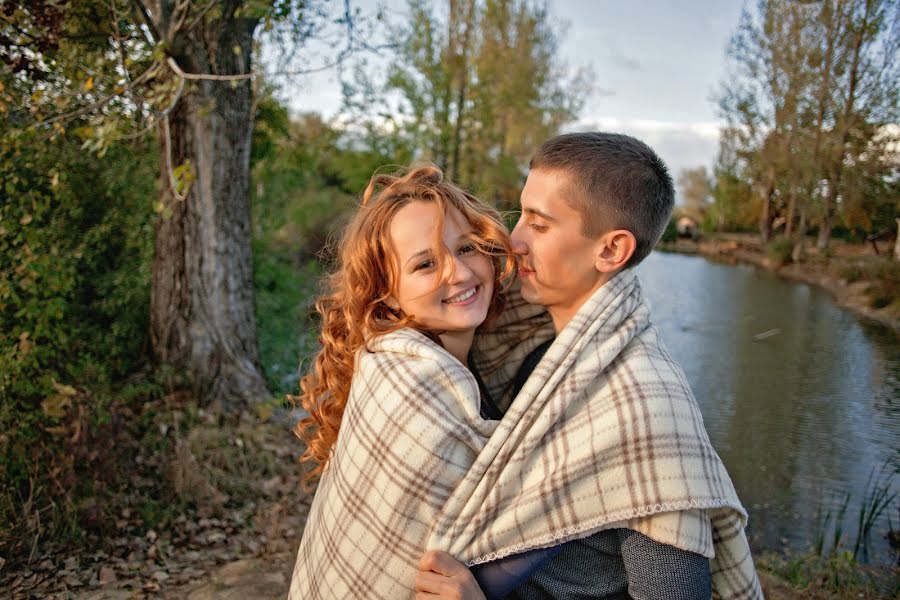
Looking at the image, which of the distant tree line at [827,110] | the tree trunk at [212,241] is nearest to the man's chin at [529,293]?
the tree trunk at [212,241]

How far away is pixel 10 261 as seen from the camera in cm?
437

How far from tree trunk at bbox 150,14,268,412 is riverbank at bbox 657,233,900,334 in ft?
38.5

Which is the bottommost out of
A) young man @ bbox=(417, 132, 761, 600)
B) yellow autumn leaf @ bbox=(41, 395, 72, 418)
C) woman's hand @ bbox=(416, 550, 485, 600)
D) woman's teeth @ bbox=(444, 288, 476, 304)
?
yellow autumn leaf @ bbox=(41, 395, 72, 418)

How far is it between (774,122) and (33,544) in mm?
26474

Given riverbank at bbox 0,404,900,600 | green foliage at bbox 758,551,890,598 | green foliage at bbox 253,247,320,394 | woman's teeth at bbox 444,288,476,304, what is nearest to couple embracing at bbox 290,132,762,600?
woman's teeth at bbox 444,288,476,304

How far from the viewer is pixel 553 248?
1.90 meters

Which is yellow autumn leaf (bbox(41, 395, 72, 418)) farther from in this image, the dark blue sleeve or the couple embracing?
the dark blue sleeve

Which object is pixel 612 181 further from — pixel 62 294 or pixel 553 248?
pixel 62 294

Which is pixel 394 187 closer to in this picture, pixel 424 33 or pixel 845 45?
pixel 424 33

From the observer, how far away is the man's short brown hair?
185cm

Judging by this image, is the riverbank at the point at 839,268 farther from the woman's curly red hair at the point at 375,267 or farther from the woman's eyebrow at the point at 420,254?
the woman's eyebrow at the point at 420,254

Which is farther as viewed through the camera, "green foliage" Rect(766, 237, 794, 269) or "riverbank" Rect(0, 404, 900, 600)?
"green foliage" Rect(766, 237, 794, 269)

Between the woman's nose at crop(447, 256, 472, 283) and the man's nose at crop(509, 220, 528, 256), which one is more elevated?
the man's nose at crop(509, 220, 528, 256)

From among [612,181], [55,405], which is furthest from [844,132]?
[55,405]
